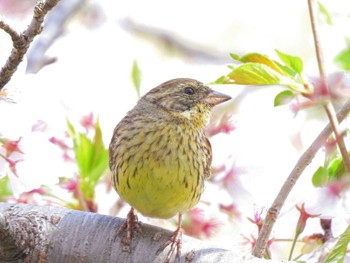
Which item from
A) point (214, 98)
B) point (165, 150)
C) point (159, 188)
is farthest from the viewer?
point (214, 98)

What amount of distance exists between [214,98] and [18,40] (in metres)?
1.24

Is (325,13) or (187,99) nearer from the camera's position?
(325,13)

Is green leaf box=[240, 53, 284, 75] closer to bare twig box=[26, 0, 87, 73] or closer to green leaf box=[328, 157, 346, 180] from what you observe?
green leaf box=[328, 157, 346, 180]

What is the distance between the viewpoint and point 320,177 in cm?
212

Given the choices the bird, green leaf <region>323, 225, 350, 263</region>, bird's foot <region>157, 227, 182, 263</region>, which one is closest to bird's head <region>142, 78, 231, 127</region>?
the bird

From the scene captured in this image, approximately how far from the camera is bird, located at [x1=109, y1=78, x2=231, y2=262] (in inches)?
107

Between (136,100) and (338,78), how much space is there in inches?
38.7

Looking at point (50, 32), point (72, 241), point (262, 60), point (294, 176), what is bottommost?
point (72, 241)

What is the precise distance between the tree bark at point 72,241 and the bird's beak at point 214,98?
794 millimetres

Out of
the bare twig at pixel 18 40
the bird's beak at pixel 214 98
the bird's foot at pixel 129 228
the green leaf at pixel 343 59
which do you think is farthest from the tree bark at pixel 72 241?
the bird's beak at pixel 214 98

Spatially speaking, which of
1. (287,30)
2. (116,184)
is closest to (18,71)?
(116,184)

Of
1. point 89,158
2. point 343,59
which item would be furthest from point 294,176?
point 89,158

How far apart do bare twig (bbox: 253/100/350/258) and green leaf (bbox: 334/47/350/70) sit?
103mm

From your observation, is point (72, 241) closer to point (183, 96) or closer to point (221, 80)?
point (221, 80)
